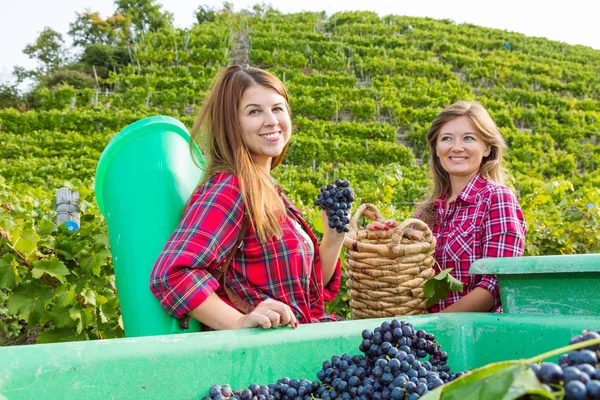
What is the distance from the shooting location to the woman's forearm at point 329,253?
5.93ft

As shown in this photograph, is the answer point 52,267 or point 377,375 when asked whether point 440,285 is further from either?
point 52,267

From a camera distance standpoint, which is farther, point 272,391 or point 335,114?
point 335,114

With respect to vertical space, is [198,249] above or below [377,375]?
above

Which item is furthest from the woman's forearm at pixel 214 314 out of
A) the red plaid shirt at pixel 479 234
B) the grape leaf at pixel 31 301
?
the grape leaf at pixel 31 301

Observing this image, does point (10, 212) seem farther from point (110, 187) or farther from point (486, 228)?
point (486, 228)

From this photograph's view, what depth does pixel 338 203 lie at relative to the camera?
1.69 m

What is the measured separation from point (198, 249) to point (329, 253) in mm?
589

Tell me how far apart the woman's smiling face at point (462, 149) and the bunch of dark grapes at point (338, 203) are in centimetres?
59

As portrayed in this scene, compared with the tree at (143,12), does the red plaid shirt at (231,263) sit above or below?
below

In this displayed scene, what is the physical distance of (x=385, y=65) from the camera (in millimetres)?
18453

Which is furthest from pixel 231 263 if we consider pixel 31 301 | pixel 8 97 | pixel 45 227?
pixel 8 97

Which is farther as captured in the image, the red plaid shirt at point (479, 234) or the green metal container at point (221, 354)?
the red plaid shirt at point (479, 234)

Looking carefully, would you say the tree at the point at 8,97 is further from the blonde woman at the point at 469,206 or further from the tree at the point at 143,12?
the blonde woman at the point at 469,206

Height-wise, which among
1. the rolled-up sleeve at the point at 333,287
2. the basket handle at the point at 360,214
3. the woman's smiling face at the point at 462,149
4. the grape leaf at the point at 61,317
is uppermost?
the woman's smiling face at the point at 462,149
